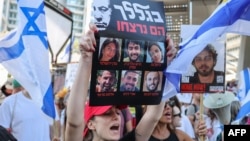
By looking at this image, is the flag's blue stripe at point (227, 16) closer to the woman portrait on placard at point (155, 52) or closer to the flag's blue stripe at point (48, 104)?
the woman portrait on placard at point (155, 52)

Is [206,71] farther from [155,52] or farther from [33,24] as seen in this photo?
[155,52]

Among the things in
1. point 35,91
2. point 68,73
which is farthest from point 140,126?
point 68,73

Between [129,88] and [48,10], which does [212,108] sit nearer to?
[129,88]

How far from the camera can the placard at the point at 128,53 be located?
219 centimetres

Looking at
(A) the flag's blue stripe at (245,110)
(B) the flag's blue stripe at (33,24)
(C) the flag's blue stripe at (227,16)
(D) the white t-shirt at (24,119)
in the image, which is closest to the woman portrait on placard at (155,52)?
(C) the flag's blue stripe at (227,16)

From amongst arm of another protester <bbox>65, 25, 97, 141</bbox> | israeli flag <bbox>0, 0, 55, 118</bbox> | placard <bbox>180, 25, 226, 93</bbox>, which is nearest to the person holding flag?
israeli flag <bbox>0, 0, 55, 118</bbox>

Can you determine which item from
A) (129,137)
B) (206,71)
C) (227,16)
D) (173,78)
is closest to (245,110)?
(206,71)

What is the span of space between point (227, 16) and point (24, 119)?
1912 mm

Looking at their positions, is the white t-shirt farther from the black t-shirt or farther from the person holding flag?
the black t-shirt

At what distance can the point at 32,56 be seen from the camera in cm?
330

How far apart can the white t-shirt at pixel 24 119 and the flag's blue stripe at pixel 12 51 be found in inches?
16.2

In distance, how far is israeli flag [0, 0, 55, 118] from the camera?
3.23m

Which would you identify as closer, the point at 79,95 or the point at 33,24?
the point at 79,95

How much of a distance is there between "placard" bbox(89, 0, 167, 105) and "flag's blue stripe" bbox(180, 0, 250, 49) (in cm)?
53
